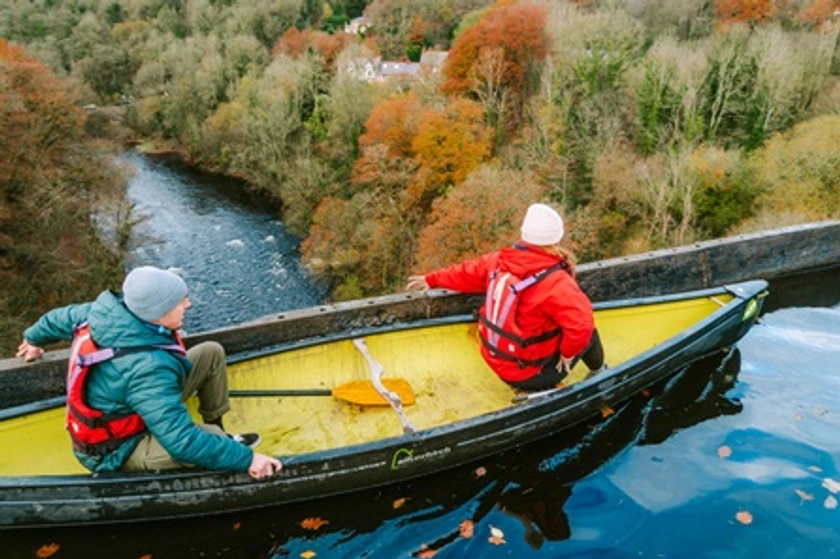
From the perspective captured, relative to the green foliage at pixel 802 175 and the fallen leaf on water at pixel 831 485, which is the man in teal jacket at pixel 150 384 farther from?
the green foliage at pixel 802 175

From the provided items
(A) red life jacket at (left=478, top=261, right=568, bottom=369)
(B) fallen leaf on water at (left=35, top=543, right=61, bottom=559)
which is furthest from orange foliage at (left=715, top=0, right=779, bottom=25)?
(B) fallen leaf on water at (left=35, top=543, right=61, bottom=559)

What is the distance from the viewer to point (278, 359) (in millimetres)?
5984

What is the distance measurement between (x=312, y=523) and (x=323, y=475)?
1.69 ft

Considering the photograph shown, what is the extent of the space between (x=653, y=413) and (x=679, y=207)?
19471mm

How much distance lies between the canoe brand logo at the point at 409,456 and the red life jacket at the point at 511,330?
1032 mm

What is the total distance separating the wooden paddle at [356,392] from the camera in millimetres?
5504

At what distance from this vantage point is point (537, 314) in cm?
527

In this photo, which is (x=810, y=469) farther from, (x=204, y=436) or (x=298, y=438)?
(x=204, y=436)

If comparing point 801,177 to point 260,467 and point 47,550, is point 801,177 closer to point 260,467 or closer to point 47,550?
point 260,467

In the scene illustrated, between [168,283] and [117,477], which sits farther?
[117,477]

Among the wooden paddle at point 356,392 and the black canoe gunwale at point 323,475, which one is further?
the wooden paddle at point 356,392

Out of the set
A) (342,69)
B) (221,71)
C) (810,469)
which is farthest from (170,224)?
(810,469)

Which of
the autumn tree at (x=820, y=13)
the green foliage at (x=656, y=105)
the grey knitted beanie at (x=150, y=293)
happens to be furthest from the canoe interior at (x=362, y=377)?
the autumn tree at (x=820, y=13)

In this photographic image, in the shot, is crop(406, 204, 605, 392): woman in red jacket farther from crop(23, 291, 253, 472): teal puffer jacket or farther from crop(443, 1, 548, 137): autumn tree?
crop(443, 1, 548, 137): autumn tree
